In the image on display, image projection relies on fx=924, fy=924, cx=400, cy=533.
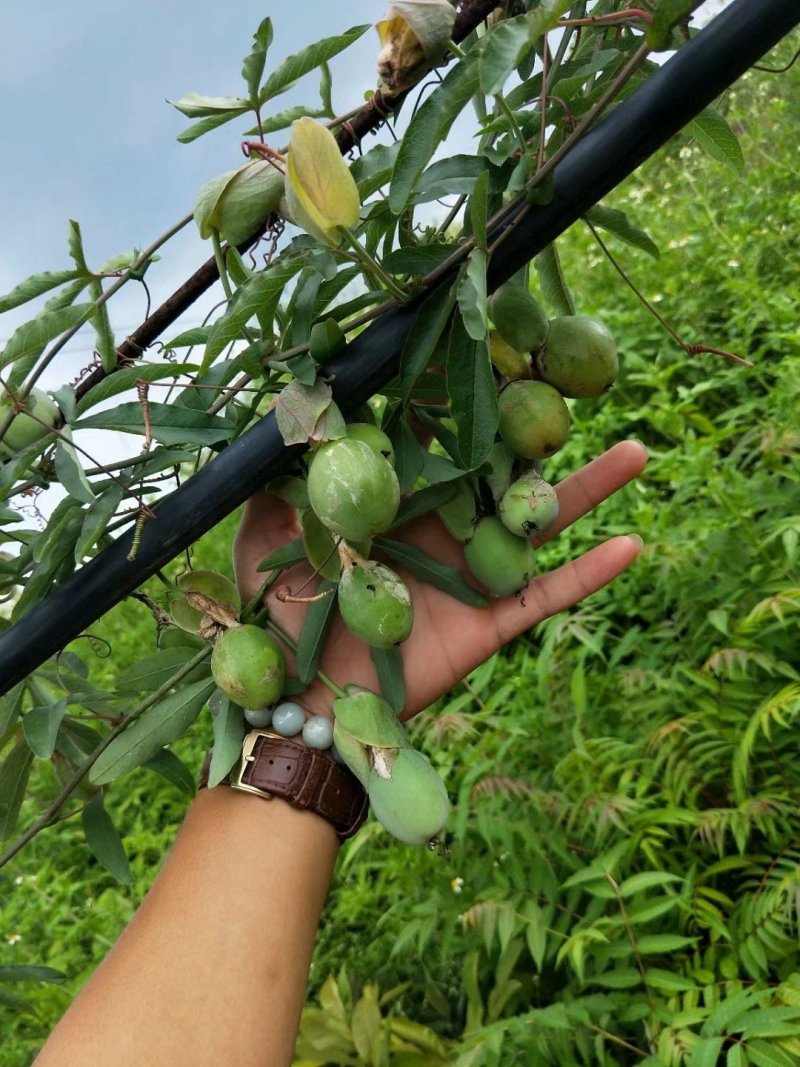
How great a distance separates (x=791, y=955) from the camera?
1.17 meters

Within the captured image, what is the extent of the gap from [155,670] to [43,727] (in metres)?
0.12

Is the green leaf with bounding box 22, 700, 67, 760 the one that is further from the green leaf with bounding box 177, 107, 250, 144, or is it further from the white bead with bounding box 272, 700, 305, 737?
the green leaf with bounding box 177, 107, 250, 144

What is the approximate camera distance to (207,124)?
0.70 m

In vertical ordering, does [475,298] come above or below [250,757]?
above

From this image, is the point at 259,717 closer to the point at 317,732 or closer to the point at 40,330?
the point at 317,732

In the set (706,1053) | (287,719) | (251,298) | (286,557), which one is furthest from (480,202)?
(706,1053)

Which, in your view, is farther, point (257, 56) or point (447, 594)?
point (447, 594)

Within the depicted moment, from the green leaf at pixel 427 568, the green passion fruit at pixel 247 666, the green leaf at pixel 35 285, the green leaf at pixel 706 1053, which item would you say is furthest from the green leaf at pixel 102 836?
the green leaf at pixel 706 1053

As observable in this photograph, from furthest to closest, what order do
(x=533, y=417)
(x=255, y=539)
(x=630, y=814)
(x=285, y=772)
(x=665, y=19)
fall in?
(x=630, y=814) < (x=255, y=539) < (x=285, y=772) < (x=533, y=417) < (x=665, y=19)

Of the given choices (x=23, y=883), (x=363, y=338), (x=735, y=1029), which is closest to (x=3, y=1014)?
(x=23, y=883)

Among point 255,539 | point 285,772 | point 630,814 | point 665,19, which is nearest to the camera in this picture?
point 665,19

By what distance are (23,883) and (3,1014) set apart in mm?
337

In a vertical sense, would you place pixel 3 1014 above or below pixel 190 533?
below

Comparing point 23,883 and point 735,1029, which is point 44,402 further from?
point 23,883
